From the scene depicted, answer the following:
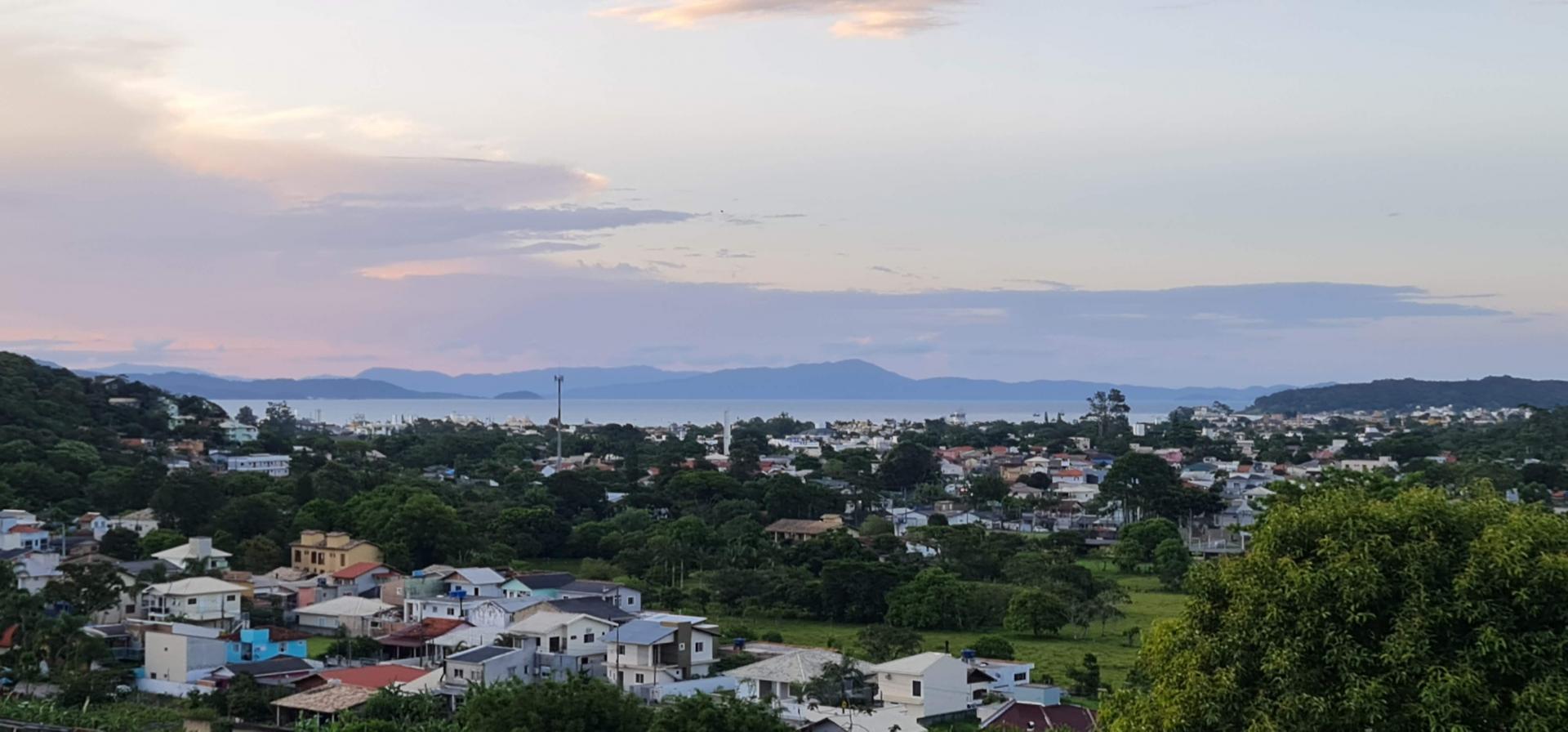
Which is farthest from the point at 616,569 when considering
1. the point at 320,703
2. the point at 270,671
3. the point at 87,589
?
the point at 320,703

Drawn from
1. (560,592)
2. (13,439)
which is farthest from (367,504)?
(13,439)

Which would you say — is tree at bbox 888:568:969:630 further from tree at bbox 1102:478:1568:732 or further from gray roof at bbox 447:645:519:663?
tree at bbox 1102:478:1568:732

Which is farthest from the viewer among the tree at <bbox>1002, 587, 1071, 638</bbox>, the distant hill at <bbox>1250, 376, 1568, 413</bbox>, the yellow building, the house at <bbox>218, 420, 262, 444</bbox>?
the distant hill at <bbox>1250, 376, 1568, 413</bbox>

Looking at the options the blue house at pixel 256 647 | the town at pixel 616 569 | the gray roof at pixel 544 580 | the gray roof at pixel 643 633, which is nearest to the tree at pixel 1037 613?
the town at pixel 616 569

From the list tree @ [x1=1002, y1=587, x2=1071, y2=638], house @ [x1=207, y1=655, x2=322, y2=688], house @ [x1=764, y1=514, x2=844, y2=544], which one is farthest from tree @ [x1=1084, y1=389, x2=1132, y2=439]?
house @ [x1=207, y1=655, x2=322, y2=688]

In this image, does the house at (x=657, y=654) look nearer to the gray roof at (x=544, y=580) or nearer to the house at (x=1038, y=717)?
the house at (x=1038, y=717)

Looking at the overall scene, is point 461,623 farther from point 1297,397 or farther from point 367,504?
point 1297,397
